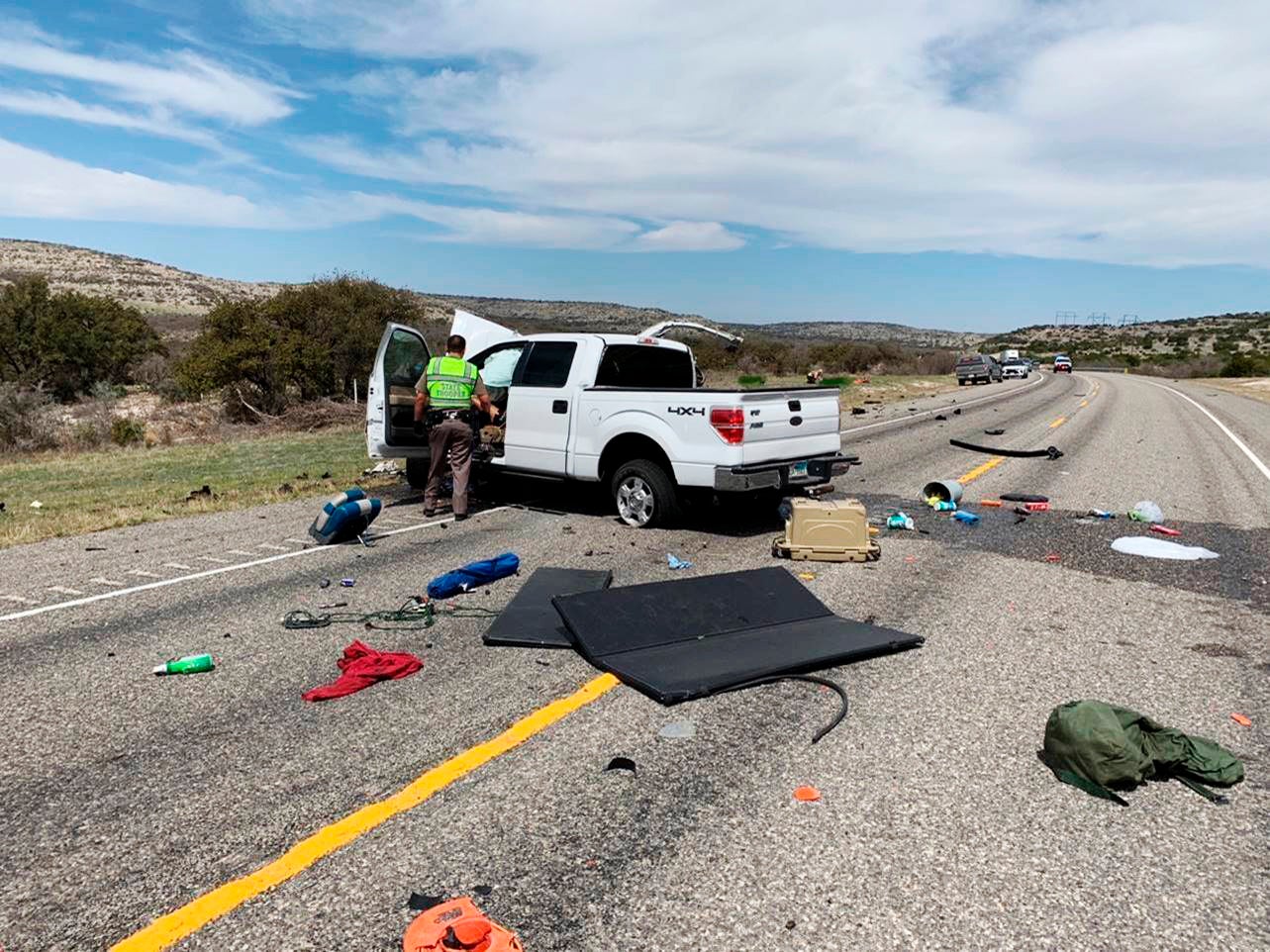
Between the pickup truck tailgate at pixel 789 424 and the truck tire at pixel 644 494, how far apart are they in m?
0.91

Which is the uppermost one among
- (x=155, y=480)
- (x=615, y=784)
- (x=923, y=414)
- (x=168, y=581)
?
(x=923, y=414)

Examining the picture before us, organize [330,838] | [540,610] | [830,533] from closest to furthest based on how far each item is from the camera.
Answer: [330,838] → [540,610] → [830,533]

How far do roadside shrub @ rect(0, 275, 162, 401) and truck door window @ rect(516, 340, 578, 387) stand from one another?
31.3m

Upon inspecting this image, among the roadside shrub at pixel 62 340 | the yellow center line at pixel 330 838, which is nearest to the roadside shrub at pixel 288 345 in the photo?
the roadside shrub at pixel 62 340

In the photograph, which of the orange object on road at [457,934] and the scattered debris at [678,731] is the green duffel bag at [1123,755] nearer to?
the scattered debris at [678,731]

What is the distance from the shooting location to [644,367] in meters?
10.4

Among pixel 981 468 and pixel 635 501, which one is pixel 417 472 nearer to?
pixel 635 501

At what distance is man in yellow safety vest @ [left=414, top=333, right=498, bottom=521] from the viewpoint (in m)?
9.85

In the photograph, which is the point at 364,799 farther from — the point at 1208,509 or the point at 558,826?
the point at 1208,509

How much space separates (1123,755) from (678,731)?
1896mm

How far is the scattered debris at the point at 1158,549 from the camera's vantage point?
25.9 feet

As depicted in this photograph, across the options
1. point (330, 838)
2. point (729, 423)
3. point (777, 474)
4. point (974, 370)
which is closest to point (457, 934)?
point (330, 838)

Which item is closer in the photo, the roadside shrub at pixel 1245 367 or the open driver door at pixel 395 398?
the open driver door at pixel 395 398

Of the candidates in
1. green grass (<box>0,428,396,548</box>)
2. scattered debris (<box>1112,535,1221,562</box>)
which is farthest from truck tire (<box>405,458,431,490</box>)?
scattered debris (<box>1112,535,1221,562</box>)
